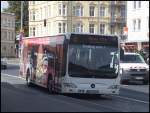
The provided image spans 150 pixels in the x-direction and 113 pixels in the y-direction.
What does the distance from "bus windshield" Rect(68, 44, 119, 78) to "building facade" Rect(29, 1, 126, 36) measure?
283 feet

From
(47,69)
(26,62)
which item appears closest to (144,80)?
(26,62)

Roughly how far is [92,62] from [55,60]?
6.23ft

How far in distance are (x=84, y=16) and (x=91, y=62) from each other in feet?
294

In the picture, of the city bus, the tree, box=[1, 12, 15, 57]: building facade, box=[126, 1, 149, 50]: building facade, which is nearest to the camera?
the city bus

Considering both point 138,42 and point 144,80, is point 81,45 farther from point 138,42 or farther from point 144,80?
point 138,42

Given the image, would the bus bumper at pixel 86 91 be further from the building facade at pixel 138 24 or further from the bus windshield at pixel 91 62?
the building facade at pixel 138 24

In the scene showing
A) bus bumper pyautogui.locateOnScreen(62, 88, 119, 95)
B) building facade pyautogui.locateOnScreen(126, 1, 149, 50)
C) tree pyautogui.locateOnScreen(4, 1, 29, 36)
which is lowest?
bus bumper pyautogui.locateOnScreen(62, 88, 119, 95)

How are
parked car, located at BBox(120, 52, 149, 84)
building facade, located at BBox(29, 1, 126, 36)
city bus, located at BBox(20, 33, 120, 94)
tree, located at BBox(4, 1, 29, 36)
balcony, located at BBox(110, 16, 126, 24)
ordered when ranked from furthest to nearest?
tree, located at BBox(4, 1, 29, 36)
balcony, located at BBox(110, 16, 126, 24)
building facade, located at BBox(29, 1, 126, 36)
parked car, located at BBox(120, 52, 149, 84)
city bus, located at BBox(20, 33, 120, 94)

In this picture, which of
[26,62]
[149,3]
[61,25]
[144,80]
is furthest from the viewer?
[61,25]

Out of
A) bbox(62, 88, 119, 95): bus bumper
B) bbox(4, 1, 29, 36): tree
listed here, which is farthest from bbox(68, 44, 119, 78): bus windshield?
bbox(4, 1, 29, 36): tree

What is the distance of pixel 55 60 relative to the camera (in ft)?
77.9

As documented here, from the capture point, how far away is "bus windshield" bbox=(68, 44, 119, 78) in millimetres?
22406

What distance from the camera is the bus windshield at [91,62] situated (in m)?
22.4

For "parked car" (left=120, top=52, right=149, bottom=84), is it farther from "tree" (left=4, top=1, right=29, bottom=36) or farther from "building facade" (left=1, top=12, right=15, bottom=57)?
"tree" (left=4, top=1, right=29, bottom=36)
